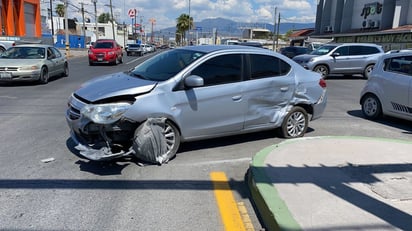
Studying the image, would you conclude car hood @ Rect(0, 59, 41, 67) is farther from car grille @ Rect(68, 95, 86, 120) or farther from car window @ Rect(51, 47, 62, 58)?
car grille @ Rect(68, 95, 86, 120)

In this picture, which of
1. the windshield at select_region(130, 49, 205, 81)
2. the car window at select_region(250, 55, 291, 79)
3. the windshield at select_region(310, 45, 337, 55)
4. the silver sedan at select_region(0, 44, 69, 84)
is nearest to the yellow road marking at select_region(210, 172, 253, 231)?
the windshield at select_region(130, 49, 205, 81)

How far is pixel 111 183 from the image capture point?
468cm

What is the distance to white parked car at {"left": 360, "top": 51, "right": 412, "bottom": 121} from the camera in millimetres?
8172

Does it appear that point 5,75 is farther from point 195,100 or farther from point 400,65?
point 400,65

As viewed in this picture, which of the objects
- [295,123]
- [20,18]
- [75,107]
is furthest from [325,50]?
[20,18]

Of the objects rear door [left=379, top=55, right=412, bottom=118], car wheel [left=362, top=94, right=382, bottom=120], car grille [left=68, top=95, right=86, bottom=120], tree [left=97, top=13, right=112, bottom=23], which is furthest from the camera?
tree [left=97, top=13, right=112, bottom=23]

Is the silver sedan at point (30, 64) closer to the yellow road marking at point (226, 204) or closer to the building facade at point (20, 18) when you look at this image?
the yellow road marking at point (226, 204)

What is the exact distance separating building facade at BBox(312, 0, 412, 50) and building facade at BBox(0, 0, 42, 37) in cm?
3389

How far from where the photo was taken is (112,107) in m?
5.02

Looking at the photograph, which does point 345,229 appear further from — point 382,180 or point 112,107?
point 112,107

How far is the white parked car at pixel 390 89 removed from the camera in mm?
8172

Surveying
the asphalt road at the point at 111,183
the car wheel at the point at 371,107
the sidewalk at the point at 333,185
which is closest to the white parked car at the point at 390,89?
the car wheel at the point at 371,107

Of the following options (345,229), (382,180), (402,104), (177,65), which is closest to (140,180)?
(177,65)

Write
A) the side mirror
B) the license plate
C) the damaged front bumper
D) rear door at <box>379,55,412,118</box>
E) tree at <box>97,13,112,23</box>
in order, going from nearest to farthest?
the damaged front bumper → the side mirror → rear door at <box>379,55,412,118</box> → the license plate → tree at <box>97,13,112,23</box>
